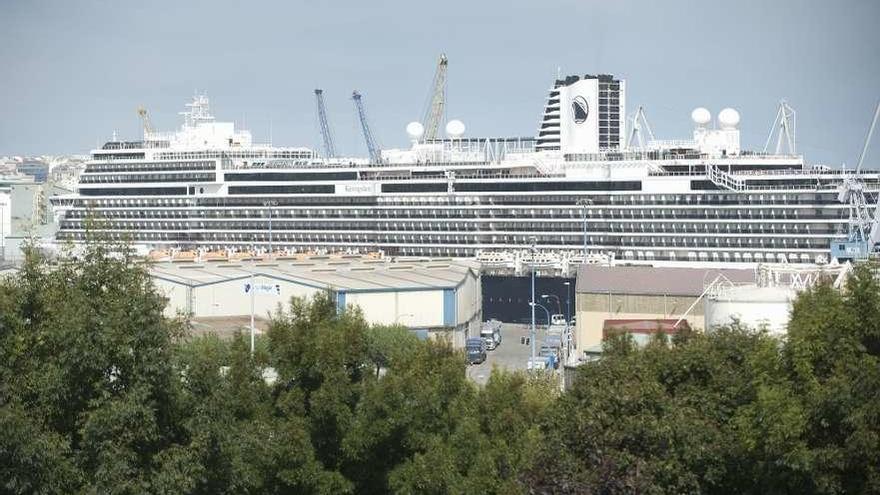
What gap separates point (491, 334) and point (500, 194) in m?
24.0

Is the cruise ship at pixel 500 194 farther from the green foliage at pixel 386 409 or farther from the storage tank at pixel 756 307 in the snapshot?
the green foliage at pixel 386 409

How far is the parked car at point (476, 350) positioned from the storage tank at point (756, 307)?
26.2 m

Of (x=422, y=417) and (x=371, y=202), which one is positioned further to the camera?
(x=371, y=202)

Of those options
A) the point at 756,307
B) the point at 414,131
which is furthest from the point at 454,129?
the point at 756,307

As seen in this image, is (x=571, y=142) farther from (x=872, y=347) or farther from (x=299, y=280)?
(x=872, y=347)

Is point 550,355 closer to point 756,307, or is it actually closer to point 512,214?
point 756,307

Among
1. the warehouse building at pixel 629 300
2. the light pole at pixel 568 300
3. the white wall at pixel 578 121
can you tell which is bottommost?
the light pole at pixel 568 300

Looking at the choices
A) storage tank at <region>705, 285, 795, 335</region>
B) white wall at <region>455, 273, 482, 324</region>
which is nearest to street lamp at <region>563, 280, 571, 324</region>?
white wall at <region>455, 273, 482, 324</region>

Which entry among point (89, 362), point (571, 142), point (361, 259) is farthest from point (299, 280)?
point (89, 362)

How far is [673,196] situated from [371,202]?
2196 centimetres

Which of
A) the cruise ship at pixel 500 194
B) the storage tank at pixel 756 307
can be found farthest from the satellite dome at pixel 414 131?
the storage tank at pixel 756 307

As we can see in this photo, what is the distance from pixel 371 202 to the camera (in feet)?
350

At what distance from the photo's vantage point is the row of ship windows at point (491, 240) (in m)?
91.2

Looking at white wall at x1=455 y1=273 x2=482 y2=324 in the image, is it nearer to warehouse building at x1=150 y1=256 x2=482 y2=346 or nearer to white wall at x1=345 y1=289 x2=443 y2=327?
warehouse building at x1=150 y1=256 x2=482 y2=346
